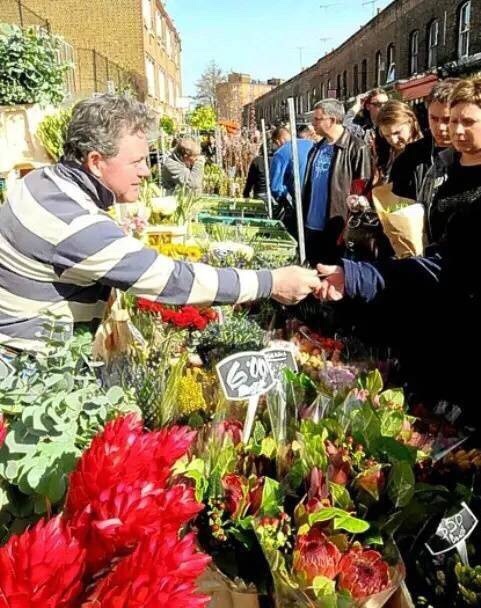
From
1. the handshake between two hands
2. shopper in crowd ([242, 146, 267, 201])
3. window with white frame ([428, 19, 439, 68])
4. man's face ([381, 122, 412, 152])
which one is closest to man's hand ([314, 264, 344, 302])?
the handshake between two hands

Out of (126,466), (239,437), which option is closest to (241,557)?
(239,437)

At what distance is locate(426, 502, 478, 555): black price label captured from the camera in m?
1.22

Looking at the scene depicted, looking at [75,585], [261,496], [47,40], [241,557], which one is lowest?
[241,557]

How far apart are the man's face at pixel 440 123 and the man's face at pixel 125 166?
2129 millimetres

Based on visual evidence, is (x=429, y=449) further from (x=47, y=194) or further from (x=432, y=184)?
(x=432, y=184)

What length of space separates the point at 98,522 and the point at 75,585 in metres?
0.09

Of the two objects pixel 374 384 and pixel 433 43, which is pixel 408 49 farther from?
pixel 374 384

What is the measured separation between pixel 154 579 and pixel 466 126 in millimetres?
2398

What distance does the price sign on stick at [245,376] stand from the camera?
1508 mm

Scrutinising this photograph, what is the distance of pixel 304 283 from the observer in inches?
84.3

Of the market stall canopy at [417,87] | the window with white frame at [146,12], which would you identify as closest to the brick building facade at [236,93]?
the window with white frame at [146,12]

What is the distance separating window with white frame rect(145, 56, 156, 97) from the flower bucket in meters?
25.3

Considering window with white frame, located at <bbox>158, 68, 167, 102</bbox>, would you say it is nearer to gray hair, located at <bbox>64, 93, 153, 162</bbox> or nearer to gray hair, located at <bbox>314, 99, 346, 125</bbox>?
gray hair, located at <bbox>314, 99, 346, 125</bbox>

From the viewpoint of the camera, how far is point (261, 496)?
135 cm
